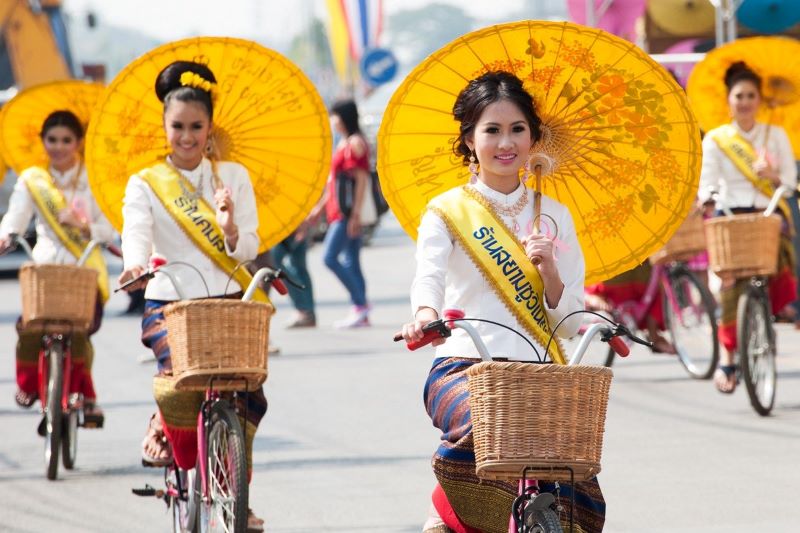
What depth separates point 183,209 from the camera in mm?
7133

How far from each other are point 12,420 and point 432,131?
6.37m

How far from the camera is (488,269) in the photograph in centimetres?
535

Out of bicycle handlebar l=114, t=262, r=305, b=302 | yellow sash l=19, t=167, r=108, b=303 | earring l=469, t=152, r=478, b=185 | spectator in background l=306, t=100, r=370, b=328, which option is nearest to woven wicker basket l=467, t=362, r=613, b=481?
earring l=469, t=152, r=478, b=185

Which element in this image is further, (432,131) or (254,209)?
(254,209)

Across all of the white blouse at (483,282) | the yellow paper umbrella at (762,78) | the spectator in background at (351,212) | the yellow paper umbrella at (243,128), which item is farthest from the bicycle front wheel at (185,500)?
the spectator in background at (351,212)

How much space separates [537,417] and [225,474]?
2.05 m

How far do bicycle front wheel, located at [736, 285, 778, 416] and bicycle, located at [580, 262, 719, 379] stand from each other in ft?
4.77

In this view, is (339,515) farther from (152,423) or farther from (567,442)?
(567,442)

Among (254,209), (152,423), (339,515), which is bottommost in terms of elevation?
(339,515)

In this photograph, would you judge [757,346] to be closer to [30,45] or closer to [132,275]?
[132,275]

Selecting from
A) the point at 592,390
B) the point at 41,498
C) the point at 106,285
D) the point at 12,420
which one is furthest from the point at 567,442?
the point at 12,420

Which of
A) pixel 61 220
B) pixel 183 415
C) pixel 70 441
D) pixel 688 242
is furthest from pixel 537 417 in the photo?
pixel 688 242

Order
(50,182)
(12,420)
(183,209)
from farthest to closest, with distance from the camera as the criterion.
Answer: (12,420) < (50,182) < (183,209)

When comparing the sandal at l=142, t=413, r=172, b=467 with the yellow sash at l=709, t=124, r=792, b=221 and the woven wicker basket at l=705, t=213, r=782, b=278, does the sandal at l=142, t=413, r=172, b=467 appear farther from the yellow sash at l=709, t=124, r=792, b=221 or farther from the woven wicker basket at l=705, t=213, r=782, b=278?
the yellow sash at l=709, t=124, r=792, b=221
